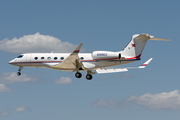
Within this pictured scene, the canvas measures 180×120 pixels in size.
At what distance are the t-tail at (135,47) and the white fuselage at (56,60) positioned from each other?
1.54 ft

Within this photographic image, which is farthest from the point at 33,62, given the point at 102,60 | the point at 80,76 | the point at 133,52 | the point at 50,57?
the point at 133,52

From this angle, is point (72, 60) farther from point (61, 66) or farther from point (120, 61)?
point (120, 61)

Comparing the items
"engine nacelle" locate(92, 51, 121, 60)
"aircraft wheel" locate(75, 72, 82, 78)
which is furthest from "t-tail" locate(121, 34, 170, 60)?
"aircraft wheel" locate(75, 72, 82, 78)

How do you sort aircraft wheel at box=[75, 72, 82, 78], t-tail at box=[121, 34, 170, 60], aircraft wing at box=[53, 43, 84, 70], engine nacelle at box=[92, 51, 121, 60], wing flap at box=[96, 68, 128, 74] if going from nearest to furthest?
aircraft wing at box=[53, 43, 84, 70] < engine nacelle at box=[92, 51, 121, 60] < t-tail at box=[121, 34, 170, 60] < aircraft wheel at box=[75, 72, 82, 78] < wing flap at box=[96, 68, 128, 74]

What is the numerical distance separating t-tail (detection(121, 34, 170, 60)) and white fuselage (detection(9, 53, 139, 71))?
1.54 feet

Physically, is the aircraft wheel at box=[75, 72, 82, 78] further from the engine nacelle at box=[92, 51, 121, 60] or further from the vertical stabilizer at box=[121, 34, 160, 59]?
the vertical stabilizer at box=[121, 34, 160, 59]

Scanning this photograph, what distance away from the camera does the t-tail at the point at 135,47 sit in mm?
35938

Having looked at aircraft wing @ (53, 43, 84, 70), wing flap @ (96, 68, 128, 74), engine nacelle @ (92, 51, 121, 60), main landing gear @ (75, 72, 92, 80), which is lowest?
main landing gear @ (75, 72, 92, 80)

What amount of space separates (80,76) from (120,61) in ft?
16.3

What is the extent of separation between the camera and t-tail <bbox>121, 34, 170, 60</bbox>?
35.9 m

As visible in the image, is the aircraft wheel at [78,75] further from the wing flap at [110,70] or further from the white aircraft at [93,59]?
the wing flap at [110,70]

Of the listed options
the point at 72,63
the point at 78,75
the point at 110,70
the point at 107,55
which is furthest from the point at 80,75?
the point at 107,55

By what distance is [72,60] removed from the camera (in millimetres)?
34875

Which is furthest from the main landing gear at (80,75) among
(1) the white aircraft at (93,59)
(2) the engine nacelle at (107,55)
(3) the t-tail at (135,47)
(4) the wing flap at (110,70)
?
(3) the t-tail at (135,47)
